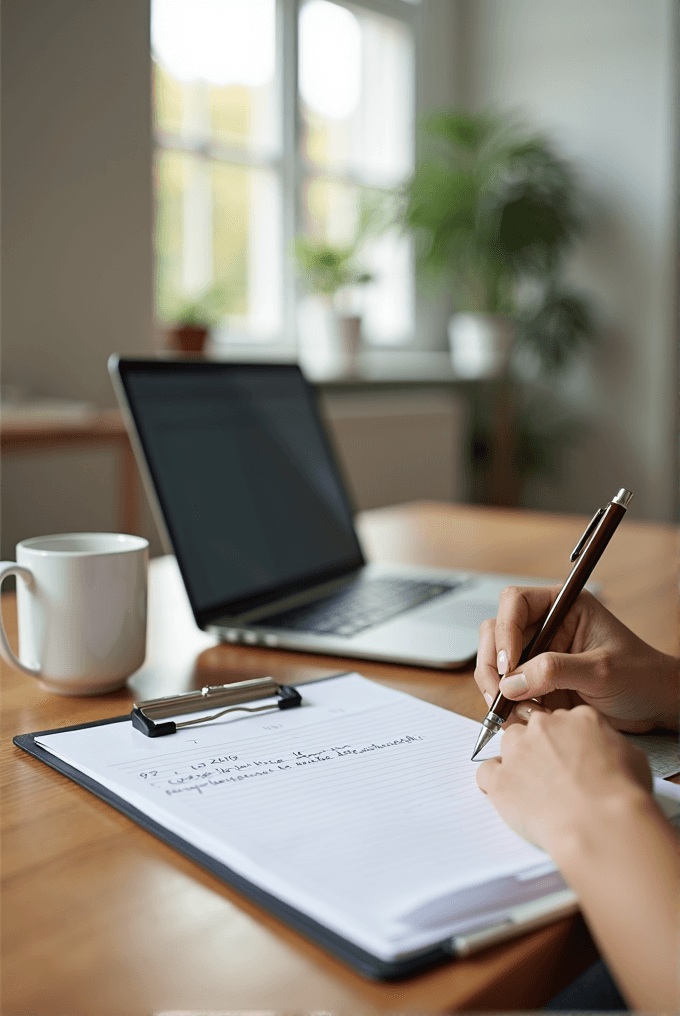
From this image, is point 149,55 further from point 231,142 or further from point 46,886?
point 46,886

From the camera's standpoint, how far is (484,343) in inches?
151

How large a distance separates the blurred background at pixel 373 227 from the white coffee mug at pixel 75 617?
6.13ft

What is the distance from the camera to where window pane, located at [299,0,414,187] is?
11.5 ft

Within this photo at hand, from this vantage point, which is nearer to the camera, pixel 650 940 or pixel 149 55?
pixel 650 940

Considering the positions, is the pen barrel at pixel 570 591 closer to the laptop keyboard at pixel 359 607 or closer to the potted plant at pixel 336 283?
the laptop keyboard at pixel 359 607

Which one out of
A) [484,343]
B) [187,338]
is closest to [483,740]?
[187,338]

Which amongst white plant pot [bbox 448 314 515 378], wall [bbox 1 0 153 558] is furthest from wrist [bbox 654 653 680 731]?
white plant pot [bbox 448 314 515 378]

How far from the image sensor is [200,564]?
85 cm

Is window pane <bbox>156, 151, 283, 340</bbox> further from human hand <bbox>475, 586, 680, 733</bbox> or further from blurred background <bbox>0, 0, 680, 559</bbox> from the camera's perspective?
human hand <bbox>475, 586, 680, 733</bbox>

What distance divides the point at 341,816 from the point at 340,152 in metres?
3.62

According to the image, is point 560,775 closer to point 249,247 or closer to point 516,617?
point 516,617

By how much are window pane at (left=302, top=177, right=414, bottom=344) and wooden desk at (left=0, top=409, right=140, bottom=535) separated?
151 cm

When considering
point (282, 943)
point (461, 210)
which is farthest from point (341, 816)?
point (461, 210)

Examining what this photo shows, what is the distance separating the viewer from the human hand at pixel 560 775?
17.4 inches
